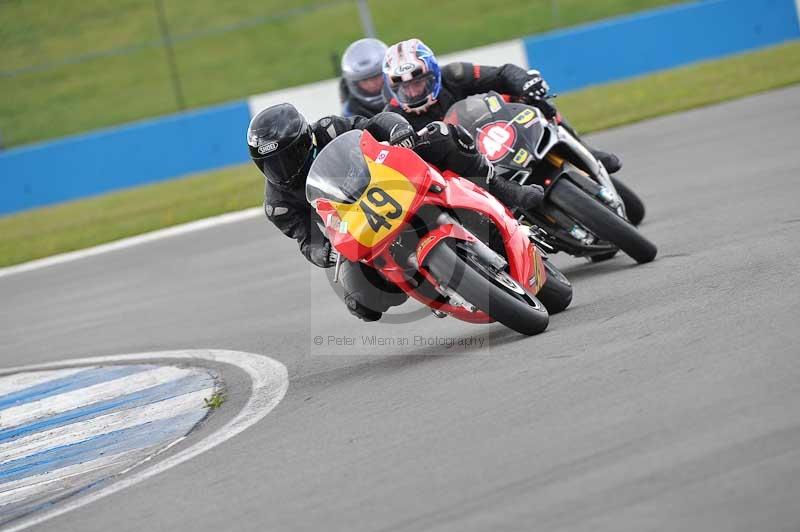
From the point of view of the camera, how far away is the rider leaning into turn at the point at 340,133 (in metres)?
6.89

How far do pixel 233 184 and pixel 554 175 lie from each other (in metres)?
11.9

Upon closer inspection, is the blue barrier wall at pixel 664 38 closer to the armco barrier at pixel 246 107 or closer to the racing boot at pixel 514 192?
the armco barrier at pixel 246 107

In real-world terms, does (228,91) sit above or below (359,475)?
below

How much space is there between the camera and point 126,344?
9.39 meters

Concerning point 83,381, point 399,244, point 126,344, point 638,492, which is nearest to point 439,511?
point 638,492

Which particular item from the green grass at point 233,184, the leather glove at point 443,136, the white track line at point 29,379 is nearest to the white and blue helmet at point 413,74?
the leather glove at point 443,136

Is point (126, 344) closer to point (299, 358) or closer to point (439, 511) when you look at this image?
point (299, 358)

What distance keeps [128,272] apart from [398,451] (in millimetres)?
8755

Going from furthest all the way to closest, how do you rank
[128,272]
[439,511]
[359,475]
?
[128,272] → [359,475] → [439,511]

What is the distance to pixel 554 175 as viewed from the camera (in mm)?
7852

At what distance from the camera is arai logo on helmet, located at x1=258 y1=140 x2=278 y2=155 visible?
271 inches

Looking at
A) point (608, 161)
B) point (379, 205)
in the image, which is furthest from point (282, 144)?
point (608, 161)

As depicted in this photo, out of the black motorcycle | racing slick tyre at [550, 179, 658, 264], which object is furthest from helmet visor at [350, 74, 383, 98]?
racing slick tyre at [550, 179, 658, 264]

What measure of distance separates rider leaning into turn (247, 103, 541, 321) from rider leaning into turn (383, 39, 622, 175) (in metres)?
1.03
